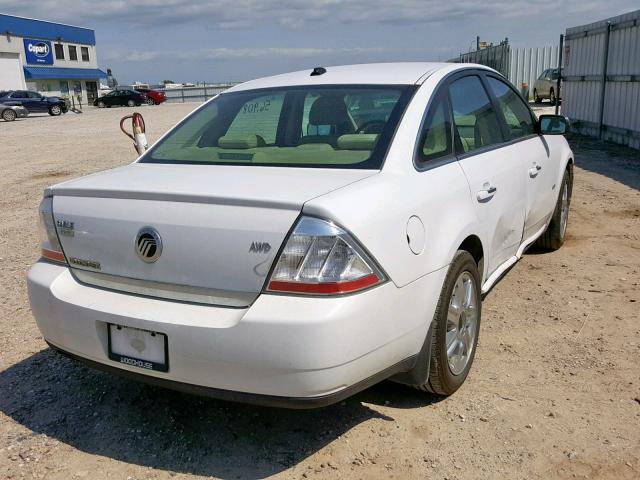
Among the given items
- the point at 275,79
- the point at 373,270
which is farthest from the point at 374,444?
the point at 275,79

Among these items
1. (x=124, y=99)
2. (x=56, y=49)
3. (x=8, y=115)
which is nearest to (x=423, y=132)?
(x=8, y=115)

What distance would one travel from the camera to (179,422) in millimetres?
3176

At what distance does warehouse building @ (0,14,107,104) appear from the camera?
52.1 metres

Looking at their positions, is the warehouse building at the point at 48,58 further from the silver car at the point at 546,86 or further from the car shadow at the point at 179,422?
the car shadow at the point at 179,422

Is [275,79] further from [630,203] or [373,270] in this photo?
[630,203]

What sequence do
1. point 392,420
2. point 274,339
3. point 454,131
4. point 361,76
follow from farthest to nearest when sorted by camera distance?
1. point 361,76
2. point 454,131
3. point 392,420
4. point 274,339

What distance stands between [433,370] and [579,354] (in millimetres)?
1209

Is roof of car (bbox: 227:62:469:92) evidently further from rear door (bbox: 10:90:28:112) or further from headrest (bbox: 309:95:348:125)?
rear door (bbox: 10:90:28:112)

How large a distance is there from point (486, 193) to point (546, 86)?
979 inches

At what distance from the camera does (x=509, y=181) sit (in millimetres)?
4004

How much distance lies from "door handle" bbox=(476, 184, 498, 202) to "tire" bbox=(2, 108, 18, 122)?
35.7 meters

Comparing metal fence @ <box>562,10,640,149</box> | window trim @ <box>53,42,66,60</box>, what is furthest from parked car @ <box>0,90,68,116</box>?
metal fence @ <box>562,10,640,149</box>

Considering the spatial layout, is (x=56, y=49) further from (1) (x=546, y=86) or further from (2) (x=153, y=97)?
(1) (x=546, y=86)

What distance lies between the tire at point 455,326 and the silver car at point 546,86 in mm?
24519
